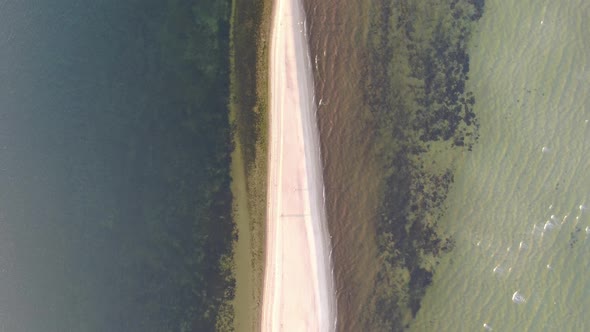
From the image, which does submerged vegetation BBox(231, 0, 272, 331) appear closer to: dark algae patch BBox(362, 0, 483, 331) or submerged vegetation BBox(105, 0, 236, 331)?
submerged vegetation BBox(105, 0, 236, 331)

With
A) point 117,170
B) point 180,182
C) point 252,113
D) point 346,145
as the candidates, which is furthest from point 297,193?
point 117,170

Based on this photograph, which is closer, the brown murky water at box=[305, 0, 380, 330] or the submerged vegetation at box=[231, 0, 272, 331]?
the brown murky water at box=[305, 0, 380, 330]

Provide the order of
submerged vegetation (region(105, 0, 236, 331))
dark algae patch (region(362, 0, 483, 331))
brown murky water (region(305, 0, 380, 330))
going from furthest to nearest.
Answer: submerged vegetation (region(105, 0, 236, 331)), dark algae patch (region(362, 0, 483, 331)), brown murky water (region(305, 0, 380, 330))

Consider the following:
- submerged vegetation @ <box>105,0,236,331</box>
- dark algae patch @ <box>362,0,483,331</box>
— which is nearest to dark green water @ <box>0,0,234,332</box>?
submerged vegetation @ <box>105,0,236,331</box>

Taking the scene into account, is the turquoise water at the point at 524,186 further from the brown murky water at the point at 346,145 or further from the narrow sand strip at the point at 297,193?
the narrow sand strip at the point at 297,193

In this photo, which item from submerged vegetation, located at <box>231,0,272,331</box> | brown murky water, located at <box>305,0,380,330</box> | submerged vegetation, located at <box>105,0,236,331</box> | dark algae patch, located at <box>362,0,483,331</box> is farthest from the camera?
submerged vegetation, located at <box>105,0,236,331</box>

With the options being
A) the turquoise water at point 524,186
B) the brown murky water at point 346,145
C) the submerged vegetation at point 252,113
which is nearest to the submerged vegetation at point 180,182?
the submerged vegetation at point 252,113

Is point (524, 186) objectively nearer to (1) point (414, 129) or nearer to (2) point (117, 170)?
(1) point (414, 129)
